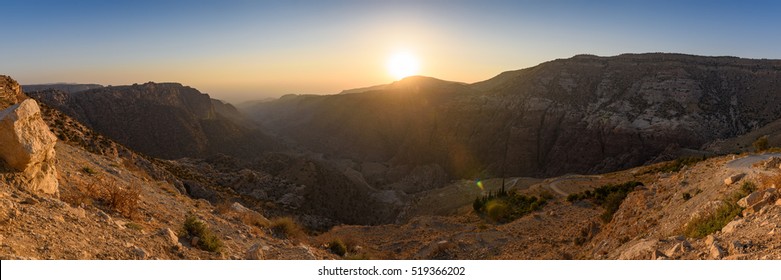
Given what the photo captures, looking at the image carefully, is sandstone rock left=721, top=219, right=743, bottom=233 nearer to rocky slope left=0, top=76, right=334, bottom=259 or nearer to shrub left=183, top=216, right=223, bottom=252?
rocky slope left=0, top=76, right=334, bottom=259

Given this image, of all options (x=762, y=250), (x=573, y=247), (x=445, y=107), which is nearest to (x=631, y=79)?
(x=445, y=107)

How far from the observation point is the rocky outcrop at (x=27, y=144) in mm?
7680

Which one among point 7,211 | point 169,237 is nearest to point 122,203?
point 169,237

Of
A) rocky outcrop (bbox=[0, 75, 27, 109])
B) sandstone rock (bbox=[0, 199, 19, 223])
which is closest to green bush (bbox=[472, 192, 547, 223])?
sandstone rock (bbox=[0, 199, 19, 223])

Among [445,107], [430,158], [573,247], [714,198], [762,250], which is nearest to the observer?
[762,250]

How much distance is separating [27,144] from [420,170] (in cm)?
6743

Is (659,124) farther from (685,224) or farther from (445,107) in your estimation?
(685,224)

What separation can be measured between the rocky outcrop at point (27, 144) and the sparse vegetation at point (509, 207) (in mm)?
21417

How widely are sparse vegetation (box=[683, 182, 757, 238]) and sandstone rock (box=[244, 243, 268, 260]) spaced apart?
358 inches

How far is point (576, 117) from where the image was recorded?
7081 centimetres

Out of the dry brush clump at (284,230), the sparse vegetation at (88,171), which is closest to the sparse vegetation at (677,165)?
the dry brush clump at (284,230)

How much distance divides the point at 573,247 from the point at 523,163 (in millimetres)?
57773

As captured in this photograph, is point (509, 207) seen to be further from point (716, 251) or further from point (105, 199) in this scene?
point (105, 199)

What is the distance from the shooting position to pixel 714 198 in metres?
10.5
